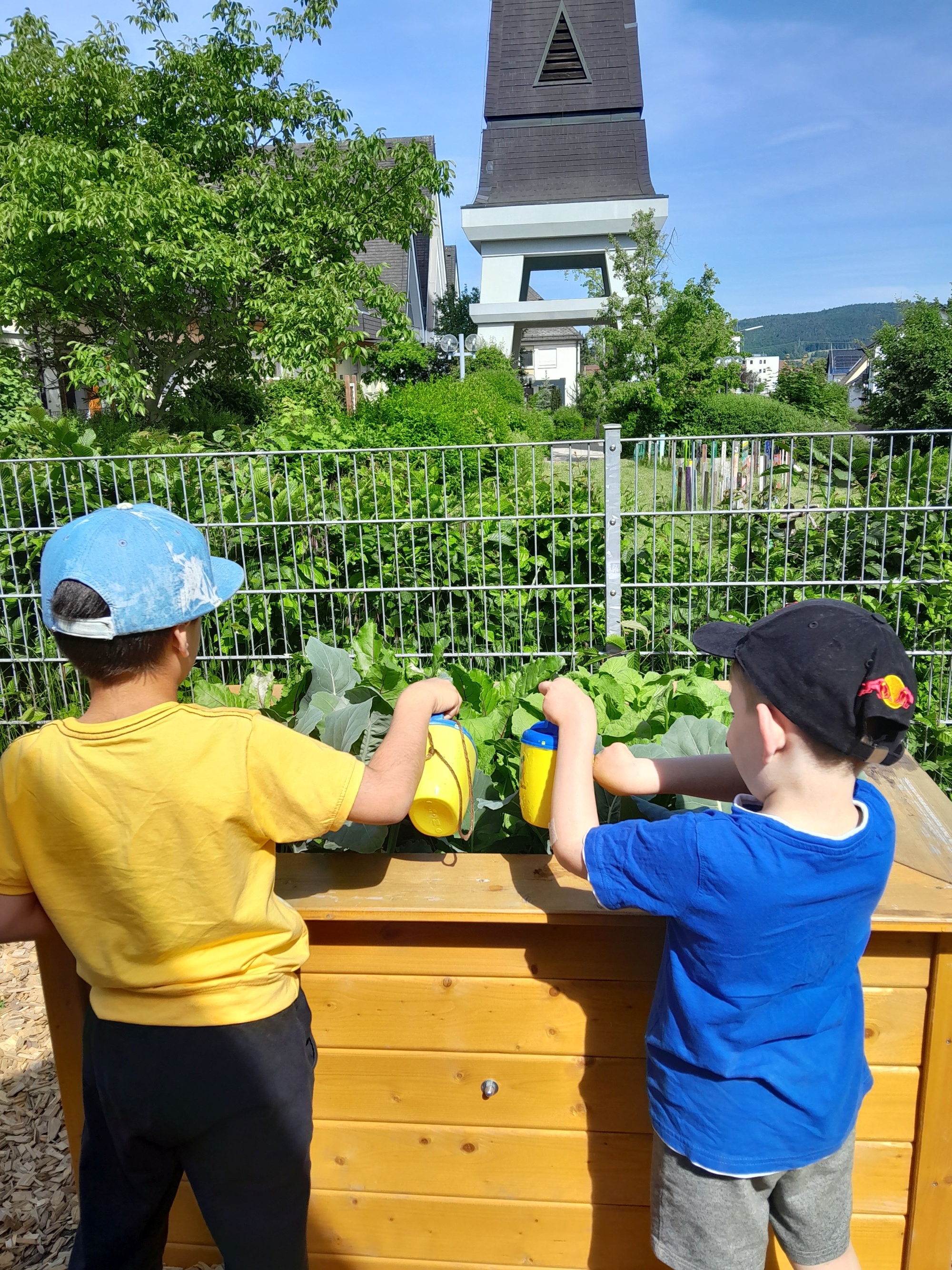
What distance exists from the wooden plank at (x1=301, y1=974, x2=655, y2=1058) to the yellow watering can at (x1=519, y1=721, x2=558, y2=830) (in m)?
0.31

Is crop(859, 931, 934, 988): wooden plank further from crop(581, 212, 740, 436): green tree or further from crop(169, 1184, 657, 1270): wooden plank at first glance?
crop(581, 212, 740, 436): green tree

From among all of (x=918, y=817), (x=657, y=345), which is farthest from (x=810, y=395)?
(x=918, y=817)

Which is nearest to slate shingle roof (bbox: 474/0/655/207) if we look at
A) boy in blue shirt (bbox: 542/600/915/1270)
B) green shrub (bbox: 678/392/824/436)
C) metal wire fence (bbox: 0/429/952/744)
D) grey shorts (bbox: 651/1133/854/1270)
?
green shrub (bbox: 678/392/824/436)

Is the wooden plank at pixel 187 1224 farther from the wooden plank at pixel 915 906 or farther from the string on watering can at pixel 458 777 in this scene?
the wooden plank at pixel 915 906

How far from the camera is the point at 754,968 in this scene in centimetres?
123

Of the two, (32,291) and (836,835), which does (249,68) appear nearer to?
(32,291)

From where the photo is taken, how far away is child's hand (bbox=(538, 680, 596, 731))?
149cm

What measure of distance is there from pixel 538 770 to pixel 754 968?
517mm

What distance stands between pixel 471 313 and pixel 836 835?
34390 millimetres

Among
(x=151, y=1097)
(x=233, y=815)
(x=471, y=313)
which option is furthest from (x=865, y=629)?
(x=471, y=313)

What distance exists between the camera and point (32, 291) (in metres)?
11.6

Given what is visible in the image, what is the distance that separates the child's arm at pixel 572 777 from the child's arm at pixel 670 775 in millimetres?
76

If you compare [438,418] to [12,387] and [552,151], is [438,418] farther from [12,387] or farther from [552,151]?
[552,151]

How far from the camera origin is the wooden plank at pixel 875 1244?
1649 millimetres
